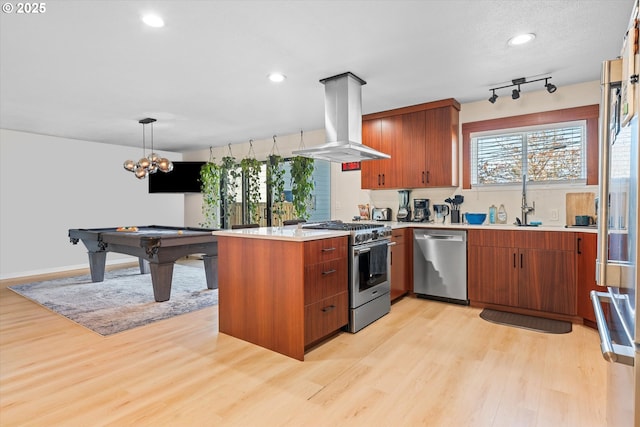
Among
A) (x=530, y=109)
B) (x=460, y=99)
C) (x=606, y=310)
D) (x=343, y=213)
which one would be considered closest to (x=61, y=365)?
(x=606, y=310)

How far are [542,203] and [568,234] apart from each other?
73 cm

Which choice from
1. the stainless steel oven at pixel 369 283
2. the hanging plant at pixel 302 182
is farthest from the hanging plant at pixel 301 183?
the stainless steel oven at pixel 369 283

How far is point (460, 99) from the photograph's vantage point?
13.9ft

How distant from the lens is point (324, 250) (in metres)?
2.74

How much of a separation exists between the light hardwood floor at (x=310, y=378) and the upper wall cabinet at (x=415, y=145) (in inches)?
73.2

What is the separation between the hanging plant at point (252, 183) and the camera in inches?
260

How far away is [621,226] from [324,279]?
2005 millimetres

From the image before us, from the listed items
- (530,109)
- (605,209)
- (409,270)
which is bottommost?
(409,270)

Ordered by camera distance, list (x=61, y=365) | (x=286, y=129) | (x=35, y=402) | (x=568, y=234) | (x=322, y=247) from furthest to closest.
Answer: (x=286, y=129)
(x=568, y=234)
(x=322, y=247)
(x=61, y=365)
(x=35, y=402)

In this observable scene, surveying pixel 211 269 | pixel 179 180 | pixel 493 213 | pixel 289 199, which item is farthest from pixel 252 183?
pixel 493 213

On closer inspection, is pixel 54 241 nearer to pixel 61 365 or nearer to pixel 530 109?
pixel 61 365

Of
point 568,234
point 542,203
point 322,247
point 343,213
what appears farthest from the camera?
point 343,213

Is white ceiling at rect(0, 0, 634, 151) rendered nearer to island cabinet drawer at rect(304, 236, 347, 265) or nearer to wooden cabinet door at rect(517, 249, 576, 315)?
island cabinet drawer at rect(304, 236, 347, 265)

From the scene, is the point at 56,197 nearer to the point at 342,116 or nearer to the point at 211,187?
the point at 211,187
